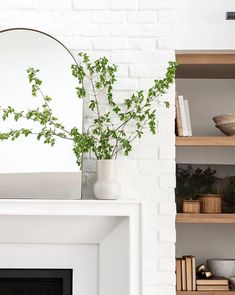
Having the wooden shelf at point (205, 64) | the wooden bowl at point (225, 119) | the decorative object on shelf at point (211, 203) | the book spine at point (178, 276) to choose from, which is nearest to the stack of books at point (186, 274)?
the book spine at point (178, 276)

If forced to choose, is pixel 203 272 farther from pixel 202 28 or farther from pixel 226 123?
pixel 202 28

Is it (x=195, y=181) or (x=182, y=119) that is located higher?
(x=182, y=119)

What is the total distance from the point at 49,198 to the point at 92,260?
0.38 m

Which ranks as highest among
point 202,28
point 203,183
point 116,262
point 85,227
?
point 202,28

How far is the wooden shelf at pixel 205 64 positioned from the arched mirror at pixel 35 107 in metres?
0.67

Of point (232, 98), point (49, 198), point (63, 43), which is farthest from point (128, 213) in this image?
point (232, 98)

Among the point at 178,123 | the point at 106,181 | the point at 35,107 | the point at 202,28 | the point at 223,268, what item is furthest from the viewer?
the point at 223,268

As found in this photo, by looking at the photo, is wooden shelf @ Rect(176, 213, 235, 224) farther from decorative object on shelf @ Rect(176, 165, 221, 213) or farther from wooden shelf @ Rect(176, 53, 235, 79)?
wooden shelf @ Rect(176, 53, 235, 79)

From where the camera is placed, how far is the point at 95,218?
321 centimetres

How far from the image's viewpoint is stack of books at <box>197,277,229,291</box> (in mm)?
3629

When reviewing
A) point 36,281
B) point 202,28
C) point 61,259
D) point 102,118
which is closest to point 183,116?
point 202,28

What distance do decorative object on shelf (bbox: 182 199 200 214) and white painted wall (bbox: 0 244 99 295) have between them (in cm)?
60

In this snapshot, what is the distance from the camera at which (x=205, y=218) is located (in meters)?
3.58

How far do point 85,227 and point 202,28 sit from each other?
1.14 m
